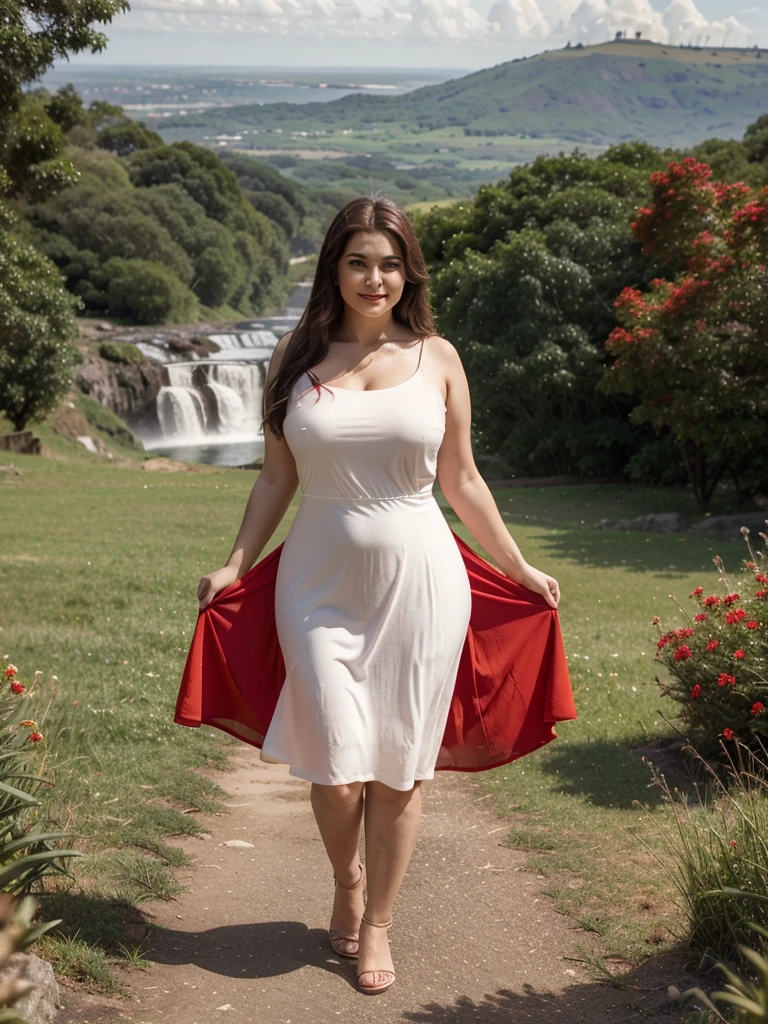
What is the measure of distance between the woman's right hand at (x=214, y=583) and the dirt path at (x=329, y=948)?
3.91 feet

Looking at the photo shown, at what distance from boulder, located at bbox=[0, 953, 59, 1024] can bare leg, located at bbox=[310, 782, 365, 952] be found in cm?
94

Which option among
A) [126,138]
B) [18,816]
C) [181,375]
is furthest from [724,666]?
[126,138]

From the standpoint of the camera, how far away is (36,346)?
2745cm

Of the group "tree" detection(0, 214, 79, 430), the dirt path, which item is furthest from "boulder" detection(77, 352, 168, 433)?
the dirt path

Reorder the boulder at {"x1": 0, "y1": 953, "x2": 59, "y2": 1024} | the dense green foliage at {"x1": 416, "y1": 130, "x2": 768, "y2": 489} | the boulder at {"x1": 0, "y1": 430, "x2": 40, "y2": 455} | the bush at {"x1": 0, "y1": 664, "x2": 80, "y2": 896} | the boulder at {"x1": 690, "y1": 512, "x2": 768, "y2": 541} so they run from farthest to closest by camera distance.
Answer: the dense green foliage at {"x1": 416, "y1": 130, "x2": 768, "y2": 489}
the boulder at {"x1": 0, "y1": 430, "x2": 40, "y2": 455}
the boulder at {"x1": 690, "y1": 512, "x2": 768, "y2": 541}
the bush at {"x1": 0, "y1": 664, "x2": 80, "y2": 896}
the boulder at {"x1": 0, "y1": 953, "x2": 59, "y2": 1024}

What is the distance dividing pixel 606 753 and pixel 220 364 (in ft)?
143

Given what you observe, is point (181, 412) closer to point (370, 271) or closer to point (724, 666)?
point (724, 666)

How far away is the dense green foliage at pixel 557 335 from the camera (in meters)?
28.5

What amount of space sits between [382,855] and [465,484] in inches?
50.0

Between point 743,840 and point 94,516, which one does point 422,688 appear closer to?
point 743,840

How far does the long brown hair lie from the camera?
3982 millimetres

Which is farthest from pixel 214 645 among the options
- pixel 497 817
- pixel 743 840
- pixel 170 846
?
pixel 497 817

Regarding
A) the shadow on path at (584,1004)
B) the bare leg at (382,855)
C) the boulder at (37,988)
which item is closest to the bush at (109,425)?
the bare leg at (382,855)

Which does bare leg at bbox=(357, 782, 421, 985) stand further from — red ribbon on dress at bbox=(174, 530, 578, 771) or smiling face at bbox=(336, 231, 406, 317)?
smiling face at bbox=(336, 231, 406, 317)
